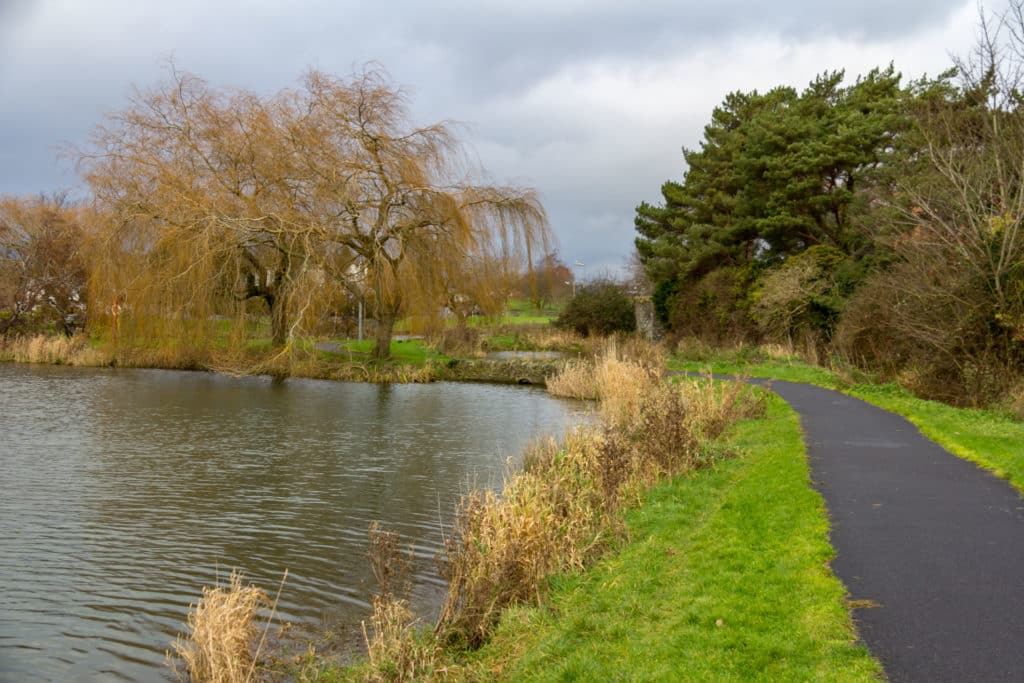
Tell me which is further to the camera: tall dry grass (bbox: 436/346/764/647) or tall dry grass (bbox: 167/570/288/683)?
tall dry grass (bbox: 436/346/764/647)

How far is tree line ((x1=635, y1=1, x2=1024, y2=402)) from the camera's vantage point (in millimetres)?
15047

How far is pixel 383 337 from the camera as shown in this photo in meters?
30.6

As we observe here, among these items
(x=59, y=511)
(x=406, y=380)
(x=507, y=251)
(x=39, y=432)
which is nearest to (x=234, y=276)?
(x=406, y=380)

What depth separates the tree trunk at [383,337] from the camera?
98.8 feet

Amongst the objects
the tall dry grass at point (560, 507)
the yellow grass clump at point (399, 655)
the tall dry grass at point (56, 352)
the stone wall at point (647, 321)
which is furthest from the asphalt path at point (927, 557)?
the tall dry grass at point (56, 352)

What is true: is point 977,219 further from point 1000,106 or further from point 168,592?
point 168,592

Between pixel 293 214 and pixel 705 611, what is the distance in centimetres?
2384

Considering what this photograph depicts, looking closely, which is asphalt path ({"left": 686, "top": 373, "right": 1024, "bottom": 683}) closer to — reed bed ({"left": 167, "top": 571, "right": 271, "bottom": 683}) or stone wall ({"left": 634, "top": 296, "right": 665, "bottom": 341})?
reed bed ({"left": 167, "top": 571, "right": 271, "bottom": 683})

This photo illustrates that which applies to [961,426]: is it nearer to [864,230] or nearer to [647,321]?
[864,230]

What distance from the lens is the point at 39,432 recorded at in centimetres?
1559

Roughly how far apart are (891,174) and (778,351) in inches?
304

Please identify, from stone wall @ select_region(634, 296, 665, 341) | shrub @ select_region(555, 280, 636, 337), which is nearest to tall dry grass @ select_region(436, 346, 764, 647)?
stone wall @ select_region(634, 296, 665, 341)

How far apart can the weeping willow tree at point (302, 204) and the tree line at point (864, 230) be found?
10.6 meters

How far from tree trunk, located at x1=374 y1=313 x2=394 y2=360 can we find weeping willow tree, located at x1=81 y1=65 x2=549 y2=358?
175cm
